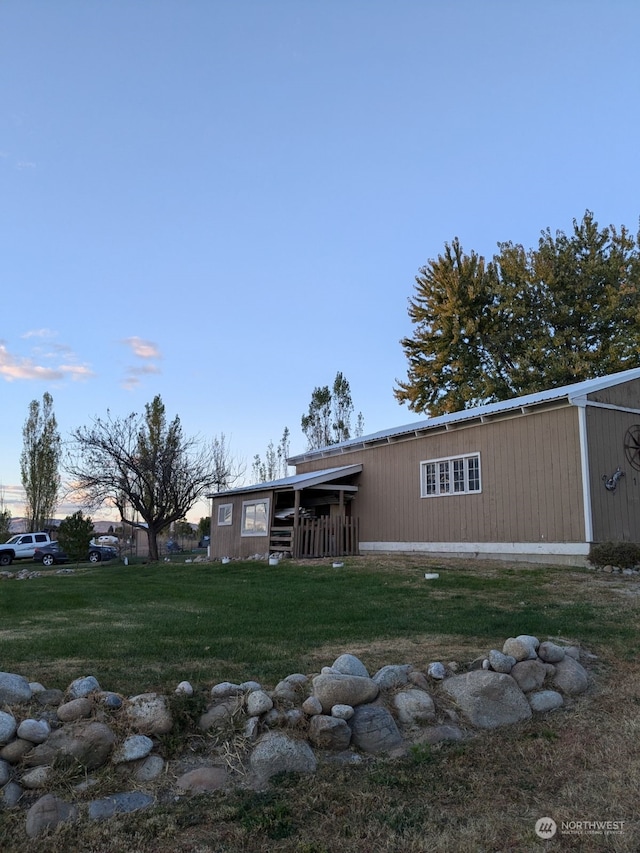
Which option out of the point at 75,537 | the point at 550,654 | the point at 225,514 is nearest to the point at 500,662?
the point at 550,654

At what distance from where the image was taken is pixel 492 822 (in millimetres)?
2986

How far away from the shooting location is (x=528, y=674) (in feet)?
15.8

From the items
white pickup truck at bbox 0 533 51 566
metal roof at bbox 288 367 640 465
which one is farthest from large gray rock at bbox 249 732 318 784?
white pickup truck at bbox 0 533 51 566

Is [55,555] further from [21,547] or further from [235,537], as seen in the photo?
[235,537]

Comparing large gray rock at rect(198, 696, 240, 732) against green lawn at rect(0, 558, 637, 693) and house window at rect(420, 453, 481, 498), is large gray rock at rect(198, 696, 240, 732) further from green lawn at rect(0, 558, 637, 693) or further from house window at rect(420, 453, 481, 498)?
house window at rect(420, 453, 481, 498)

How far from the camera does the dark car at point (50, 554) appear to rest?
1058 inches

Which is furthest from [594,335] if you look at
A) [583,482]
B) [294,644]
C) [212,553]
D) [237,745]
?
[237,745]

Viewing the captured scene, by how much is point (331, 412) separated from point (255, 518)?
55.4 feet

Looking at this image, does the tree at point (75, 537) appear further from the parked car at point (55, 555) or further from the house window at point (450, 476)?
the house window at point (450, 476)

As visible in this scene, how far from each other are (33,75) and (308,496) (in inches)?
530

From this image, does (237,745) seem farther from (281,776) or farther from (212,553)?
(212,553)

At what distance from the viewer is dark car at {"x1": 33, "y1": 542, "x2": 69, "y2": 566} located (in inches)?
1058

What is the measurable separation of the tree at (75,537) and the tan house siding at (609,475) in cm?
1817

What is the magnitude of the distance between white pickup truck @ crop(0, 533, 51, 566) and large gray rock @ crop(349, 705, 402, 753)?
26.7 metres
